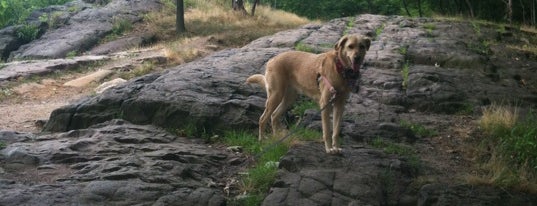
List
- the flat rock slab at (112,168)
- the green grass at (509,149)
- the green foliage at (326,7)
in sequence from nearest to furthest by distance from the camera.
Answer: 1. the flat rock slab at (112,168)
2. the green grass at (509,149)
3. the green foliage at (326,7)

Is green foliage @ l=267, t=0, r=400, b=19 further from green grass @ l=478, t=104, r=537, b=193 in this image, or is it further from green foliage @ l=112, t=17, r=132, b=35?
green grass @ l=478, t=104, r=537, b=193

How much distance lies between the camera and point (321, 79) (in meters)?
7.39

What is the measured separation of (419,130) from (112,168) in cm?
477

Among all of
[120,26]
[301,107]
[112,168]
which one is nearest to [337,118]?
[301,107]

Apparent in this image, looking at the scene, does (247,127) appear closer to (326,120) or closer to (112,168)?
(326,120)

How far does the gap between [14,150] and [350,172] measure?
429 centimetres

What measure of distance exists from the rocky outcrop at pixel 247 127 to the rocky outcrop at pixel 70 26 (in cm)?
1013

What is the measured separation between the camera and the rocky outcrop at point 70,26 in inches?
876

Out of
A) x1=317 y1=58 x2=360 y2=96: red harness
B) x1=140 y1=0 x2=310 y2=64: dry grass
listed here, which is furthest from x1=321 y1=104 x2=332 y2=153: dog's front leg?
x1=140 y1=0 x2=310 y2=64: dry grass

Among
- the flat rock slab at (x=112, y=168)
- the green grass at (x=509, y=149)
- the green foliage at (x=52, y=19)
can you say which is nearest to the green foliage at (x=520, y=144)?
the green grass at (x=509, y=149)

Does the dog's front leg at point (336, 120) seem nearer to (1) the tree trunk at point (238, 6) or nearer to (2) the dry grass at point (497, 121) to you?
(2) the dry grass at point (497, 121)

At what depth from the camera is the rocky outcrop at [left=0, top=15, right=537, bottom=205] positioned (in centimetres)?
611

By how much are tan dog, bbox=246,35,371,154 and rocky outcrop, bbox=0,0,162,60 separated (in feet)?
49.7

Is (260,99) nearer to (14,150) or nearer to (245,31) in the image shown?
(14,150)
